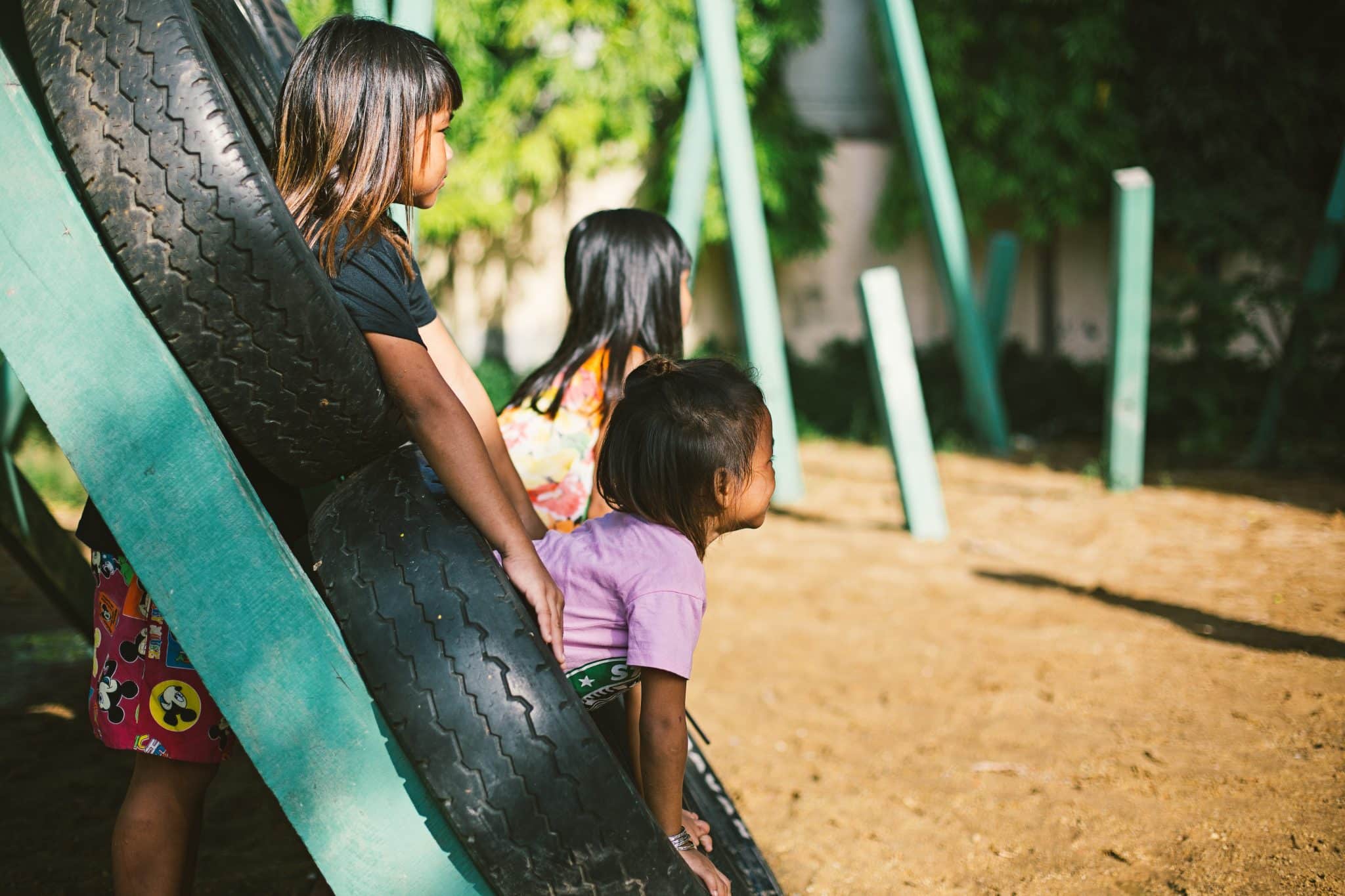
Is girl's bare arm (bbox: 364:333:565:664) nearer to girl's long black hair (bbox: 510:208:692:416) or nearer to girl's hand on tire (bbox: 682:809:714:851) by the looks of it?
girl's hand on tire (bbox: 682:809:714:851)

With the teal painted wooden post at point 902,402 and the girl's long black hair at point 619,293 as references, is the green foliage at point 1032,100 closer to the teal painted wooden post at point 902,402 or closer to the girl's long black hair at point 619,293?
the teal painted wooden post at point 902,402

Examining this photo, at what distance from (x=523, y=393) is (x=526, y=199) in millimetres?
9224

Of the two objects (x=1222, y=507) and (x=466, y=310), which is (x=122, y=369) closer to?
(x=1222, y=507)

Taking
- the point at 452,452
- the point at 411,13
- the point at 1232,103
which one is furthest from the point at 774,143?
the point at 452,452

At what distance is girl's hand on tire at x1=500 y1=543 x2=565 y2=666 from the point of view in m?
1.62

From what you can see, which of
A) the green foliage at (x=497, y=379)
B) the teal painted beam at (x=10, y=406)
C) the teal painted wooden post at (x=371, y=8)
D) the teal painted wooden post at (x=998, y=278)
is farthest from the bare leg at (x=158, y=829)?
the green foliage at (x=497, y=379)

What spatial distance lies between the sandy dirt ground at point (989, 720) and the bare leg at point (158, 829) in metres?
0.58

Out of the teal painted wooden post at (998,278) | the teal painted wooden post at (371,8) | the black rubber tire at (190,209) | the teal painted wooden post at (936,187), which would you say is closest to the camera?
the black rubber tire at (190,209)

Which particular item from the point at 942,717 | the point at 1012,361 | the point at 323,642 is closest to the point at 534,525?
the point at 323,642

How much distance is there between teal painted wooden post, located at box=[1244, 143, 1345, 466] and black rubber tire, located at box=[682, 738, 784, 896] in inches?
217

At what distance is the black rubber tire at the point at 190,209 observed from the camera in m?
1.45

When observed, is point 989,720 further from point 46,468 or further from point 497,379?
point 497,379

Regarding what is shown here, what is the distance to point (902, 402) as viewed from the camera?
5.36 m

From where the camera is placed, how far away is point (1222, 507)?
5.74 m
